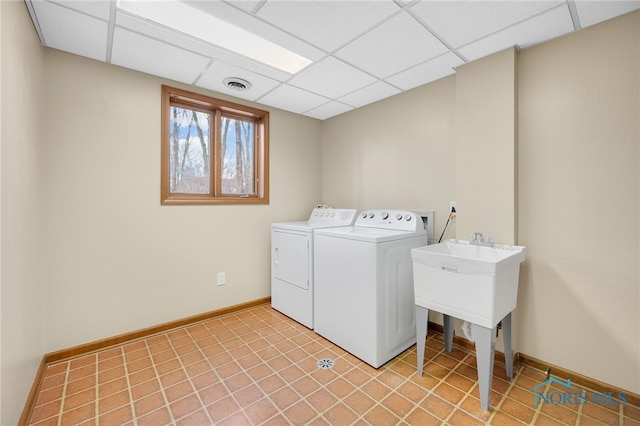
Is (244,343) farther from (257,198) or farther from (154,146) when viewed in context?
(154,146)

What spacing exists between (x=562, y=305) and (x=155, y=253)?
305 cm

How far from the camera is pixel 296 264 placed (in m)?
2.66

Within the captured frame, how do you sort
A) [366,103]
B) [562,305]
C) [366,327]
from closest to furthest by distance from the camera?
1. [562,305]
2. [366,327]
3. [366,103]

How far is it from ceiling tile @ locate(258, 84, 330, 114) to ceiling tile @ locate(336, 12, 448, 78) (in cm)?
73

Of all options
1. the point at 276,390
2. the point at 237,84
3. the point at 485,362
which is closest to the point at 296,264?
the point at 276,390

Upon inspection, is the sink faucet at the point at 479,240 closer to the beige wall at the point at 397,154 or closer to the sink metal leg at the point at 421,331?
the beige wall at the point at 397,154

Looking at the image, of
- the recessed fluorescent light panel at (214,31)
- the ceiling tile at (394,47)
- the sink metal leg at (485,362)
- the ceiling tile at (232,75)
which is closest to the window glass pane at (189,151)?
the ceiling tile at (232,75)

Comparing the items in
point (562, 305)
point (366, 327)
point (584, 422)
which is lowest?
point (584, 422)

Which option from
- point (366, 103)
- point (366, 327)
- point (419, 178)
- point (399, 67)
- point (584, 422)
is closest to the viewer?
point (584, 422)

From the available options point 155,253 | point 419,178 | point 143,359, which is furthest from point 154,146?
point 419,178

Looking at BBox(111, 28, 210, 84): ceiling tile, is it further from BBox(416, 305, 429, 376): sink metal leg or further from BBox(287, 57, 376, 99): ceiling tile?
BBox(416, 305, 429, 376): sink metal leg

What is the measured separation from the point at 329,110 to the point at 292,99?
1.72 feet

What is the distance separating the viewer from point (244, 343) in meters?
2.28

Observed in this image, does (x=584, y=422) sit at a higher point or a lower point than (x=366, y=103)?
lower
